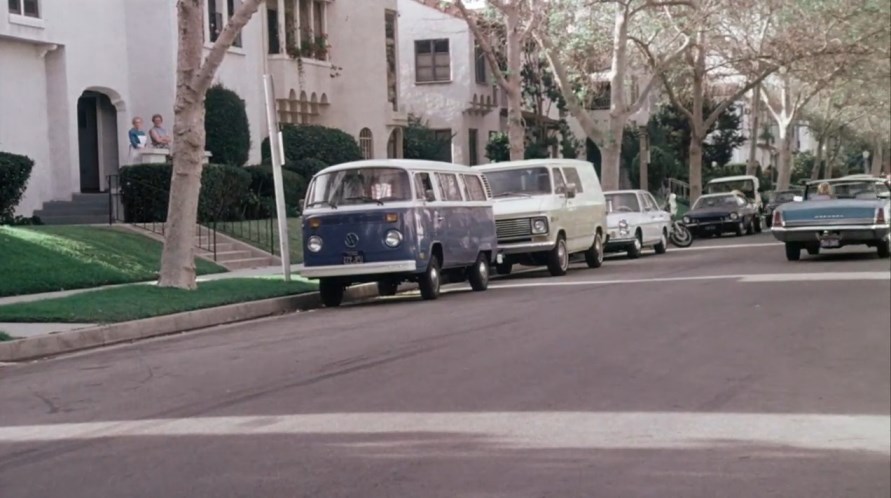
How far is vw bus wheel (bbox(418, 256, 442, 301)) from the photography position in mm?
18469

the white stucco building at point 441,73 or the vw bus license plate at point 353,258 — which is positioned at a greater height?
the white stucco building at point 441,73

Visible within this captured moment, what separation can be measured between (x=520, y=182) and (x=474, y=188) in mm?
2884

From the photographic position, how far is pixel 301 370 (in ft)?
36.2

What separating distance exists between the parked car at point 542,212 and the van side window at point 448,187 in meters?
2.92

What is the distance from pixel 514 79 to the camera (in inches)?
1183

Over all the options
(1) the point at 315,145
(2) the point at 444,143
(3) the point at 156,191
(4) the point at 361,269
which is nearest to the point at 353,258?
(4) the point at 361,269

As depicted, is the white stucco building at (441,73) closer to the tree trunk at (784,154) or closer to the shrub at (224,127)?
the tree trunk at (784,154)

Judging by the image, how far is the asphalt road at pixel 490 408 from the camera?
6.66m

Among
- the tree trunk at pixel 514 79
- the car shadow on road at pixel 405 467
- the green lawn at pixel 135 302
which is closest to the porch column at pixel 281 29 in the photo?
the tree trunk at pixel 514 79

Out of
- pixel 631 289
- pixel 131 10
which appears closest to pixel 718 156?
pixel 131 10

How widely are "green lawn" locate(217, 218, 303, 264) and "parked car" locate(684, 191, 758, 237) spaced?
44.5ft

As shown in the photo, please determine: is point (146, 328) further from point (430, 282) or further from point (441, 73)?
point (441, 73)

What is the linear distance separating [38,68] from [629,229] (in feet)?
45.9

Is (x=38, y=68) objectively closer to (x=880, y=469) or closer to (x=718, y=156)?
(x=880, y=469)
